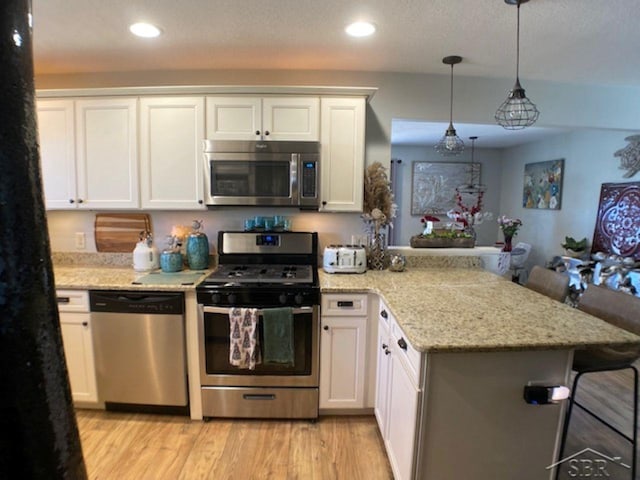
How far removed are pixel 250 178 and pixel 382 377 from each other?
1.57 meters

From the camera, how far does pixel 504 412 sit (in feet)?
5.12

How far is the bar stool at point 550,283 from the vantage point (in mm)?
2311

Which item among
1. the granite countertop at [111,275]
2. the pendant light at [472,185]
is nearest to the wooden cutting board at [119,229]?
the granite countertop at [111,275]

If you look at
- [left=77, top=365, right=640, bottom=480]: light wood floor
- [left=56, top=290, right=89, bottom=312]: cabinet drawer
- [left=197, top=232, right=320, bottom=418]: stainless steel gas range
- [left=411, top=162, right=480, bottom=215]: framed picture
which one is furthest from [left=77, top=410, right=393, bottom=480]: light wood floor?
[left=411, top=162, right=480, bottom=215]: framed picture

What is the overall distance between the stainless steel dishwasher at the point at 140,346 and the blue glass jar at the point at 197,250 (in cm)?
48

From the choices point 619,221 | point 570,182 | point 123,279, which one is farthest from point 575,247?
point 123,279

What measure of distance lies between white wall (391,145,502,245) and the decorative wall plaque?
257 centimetres

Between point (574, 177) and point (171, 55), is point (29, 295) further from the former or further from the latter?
point (574, 177)

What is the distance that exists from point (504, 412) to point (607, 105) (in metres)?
2.85

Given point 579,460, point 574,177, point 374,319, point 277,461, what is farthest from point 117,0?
point 574,177

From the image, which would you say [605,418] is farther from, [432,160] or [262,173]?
[432,160]

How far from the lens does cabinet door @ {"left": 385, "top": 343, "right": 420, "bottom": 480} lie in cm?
158

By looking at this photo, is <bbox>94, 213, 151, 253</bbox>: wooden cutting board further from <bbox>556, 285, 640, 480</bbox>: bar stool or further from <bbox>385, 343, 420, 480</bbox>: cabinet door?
<bbox>556, 285, 640, 480</bbox>: bar stool

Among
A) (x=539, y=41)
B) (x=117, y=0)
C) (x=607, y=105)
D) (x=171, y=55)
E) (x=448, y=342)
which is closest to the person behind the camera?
(x=448, y=342)
